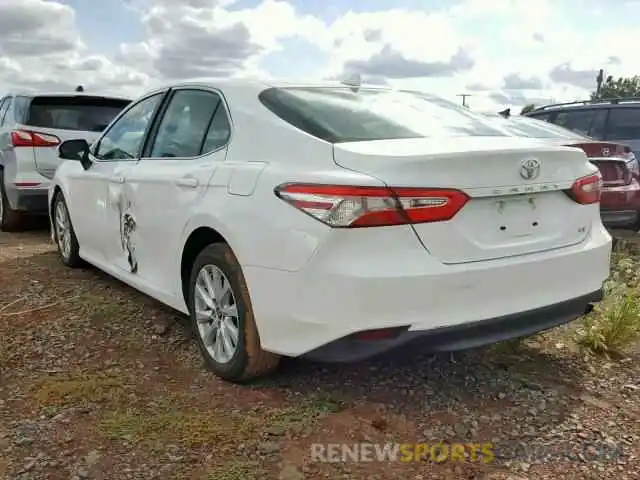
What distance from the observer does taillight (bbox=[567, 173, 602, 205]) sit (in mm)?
3146

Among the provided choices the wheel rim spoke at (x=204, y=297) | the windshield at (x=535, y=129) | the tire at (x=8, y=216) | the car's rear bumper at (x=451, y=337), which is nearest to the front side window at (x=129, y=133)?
the wheel rim spoke at (x=204, y=297)

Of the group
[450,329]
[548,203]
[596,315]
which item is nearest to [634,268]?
[596,315]

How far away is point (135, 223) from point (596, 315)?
114 inches

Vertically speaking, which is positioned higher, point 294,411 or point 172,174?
point 172,174

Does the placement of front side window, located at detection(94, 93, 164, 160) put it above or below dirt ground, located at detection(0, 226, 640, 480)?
above

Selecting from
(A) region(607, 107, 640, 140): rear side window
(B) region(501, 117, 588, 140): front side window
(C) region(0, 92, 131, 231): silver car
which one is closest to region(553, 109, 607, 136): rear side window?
(A) region(607, 107, 640, 140): rear side window

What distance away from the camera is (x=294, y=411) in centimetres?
305

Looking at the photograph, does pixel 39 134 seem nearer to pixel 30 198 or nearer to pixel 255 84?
pixel 30 198

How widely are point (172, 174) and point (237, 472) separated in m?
1.75

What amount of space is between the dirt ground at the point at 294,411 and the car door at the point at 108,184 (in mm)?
814

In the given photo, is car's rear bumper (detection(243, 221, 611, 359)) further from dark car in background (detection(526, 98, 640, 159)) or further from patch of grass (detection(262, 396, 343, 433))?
dark car in background (detection(526, 98, 640, 159))

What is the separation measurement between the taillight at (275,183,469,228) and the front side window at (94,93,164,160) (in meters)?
1.99

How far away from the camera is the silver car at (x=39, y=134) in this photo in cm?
720

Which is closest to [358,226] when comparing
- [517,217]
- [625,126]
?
[517,217]
